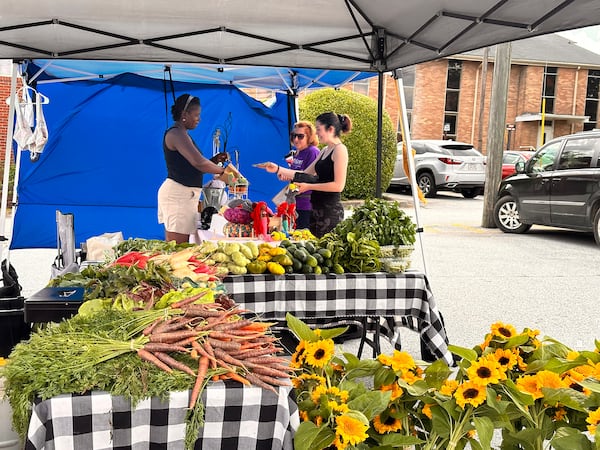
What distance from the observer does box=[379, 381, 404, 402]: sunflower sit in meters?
2.49

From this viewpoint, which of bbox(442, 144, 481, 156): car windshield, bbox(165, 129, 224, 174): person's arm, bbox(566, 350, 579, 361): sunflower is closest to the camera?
bbox(566, 350, 579, 361): sunflower

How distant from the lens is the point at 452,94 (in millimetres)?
31734

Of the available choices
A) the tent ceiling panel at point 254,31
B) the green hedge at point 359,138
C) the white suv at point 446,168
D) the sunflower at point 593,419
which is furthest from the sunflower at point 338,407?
the white suv at point 446,168

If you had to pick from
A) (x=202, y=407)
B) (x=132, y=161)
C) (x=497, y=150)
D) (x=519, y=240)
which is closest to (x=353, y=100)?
(x=497, y=150)

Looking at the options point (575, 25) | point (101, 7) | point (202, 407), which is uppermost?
point (101, 7)

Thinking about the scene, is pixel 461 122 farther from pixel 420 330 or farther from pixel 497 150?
pixel 420 330

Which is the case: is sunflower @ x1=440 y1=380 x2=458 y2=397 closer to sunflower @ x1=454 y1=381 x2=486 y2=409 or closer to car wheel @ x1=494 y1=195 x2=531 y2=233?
sunflower @ x1=454 y1=381 x2=486 y2=409

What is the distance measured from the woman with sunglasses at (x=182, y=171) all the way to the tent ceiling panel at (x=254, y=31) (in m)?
0.55

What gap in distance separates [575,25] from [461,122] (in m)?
28.7

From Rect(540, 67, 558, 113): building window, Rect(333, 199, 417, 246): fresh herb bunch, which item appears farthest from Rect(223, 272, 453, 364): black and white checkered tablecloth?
Rect(540, 67, 558, 113): building window

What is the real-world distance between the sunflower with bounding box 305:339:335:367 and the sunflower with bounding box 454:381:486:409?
49cm

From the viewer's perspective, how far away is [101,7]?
528 centimetres

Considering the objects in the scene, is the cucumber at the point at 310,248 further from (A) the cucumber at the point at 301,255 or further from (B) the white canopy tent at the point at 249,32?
(B) the white canopy tent at the point at 249,32

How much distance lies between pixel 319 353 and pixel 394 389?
0.32 meters
